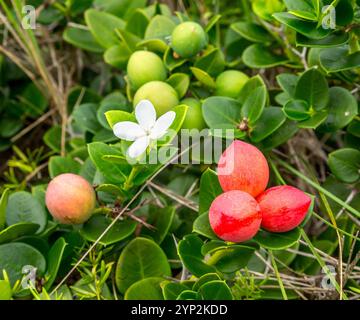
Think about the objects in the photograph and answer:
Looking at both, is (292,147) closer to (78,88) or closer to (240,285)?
(240,285)

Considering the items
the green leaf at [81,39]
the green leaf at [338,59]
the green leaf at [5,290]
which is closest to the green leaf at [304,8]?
the green leaf at [338,59]

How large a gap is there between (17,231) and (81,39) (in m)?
0.74

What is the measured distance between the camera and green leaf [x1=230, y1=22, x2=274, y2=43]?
5.56 ft

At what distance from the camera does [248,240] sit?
4.10 ft

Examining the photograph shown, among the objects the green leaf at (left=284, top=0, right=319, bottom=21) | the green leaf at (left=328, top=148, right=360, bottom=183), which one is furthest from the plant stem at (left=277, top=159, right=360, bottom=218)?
the green leaf at (left=284, top=0, right=319, bottom=21)

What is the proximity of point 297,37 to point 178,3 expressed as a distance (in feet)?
2.73

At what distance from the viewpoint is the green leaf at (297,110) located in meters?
1.43

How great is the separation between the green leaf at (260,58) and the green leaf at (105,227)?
21.4 inches

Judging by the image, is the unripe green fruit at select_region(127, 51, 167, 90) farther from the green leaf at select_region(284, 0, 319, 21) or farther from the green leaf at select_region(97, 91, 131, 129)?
the green leaf at select_region(284, 0, 319, 21)

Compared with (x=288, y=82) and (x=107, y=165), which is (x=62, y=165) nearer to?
(x=107, y=165)

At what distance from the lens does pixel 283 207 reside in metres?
1.17

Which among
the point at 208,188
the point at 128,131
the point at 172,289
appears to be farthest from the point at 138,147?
the point at 172,289
